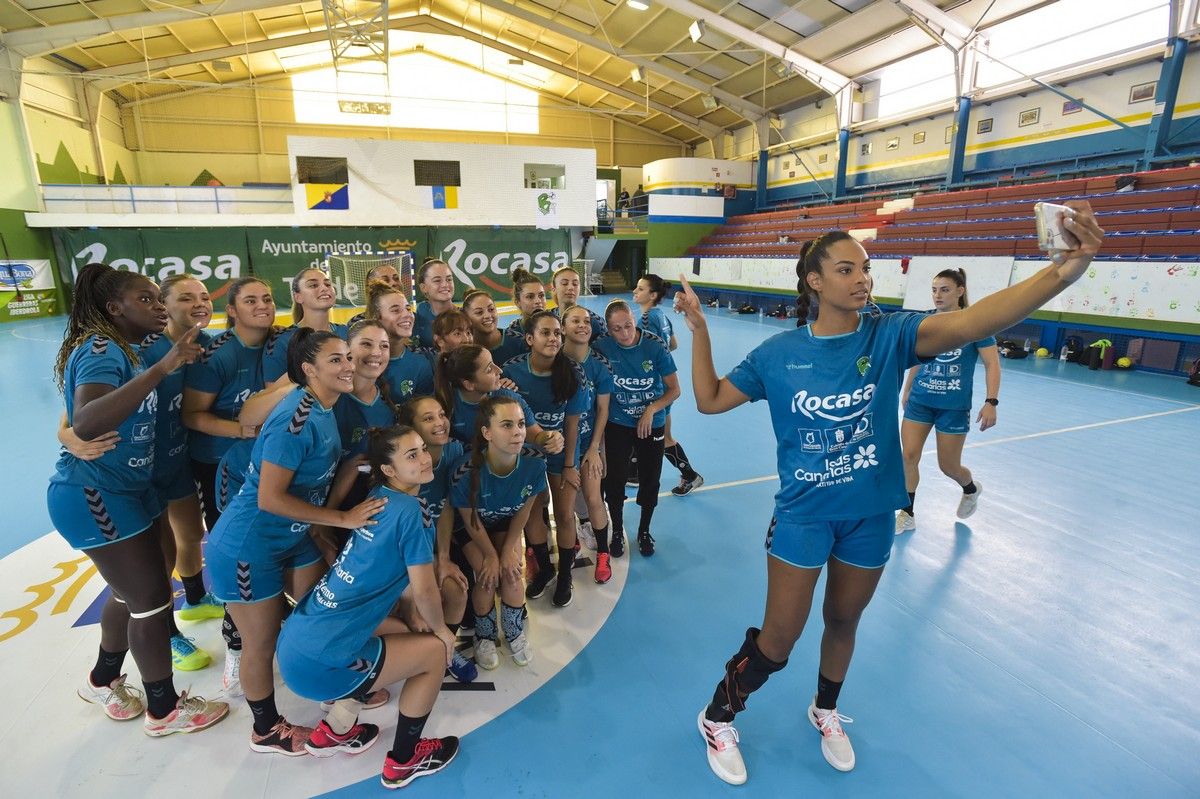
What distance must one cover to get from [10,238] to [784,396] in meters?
20.9

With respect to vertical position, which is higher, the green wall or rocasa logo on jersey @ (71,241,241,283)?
the green wall

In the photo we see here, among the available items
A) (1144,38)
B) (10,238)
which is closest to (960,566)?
(1144,38)

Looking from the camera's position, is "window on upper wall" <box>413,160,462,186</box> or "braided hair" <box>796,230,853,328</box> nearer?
"braided hair" <box>796,230,853,328</box>

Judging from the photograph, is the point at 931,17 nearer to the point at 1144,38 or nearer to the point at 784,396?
the point at 1144,38

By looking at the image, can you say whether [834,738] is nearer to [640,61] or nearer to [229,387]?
[229,387]

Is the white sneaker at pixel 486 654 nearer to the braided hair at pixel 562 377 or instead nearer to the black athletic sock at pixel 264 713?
the black athletic sock at pixel 264 713

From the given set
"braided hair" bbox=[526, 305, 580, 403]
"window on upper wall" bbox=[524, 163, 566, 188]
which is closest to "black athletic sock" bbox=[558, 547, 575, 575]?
"braided hair" bbox=[526, 305, 580, 403]

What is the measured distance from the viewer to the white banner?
15.2 metres

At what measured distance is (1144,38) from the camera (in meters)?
12.8

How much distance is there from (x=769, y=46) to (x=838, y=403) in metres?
20.2

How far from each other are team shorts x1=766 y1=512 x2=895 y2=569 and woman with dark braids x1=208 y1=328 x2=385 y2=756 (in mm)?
1538

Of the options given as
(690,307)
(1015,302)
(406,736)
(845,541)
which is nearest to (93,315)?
(406,736)

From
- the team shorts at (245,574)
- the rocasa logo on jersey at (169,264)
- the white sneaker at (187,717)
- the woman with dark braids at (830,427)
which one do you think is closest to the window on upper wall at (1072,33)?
the woman with dark braids at (830,427)

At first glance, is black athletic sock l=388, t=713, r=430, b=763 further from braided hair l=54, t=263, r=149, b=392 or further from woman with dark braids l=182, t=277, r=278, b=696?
braided hair l=54, t=263, r=149, b=392
